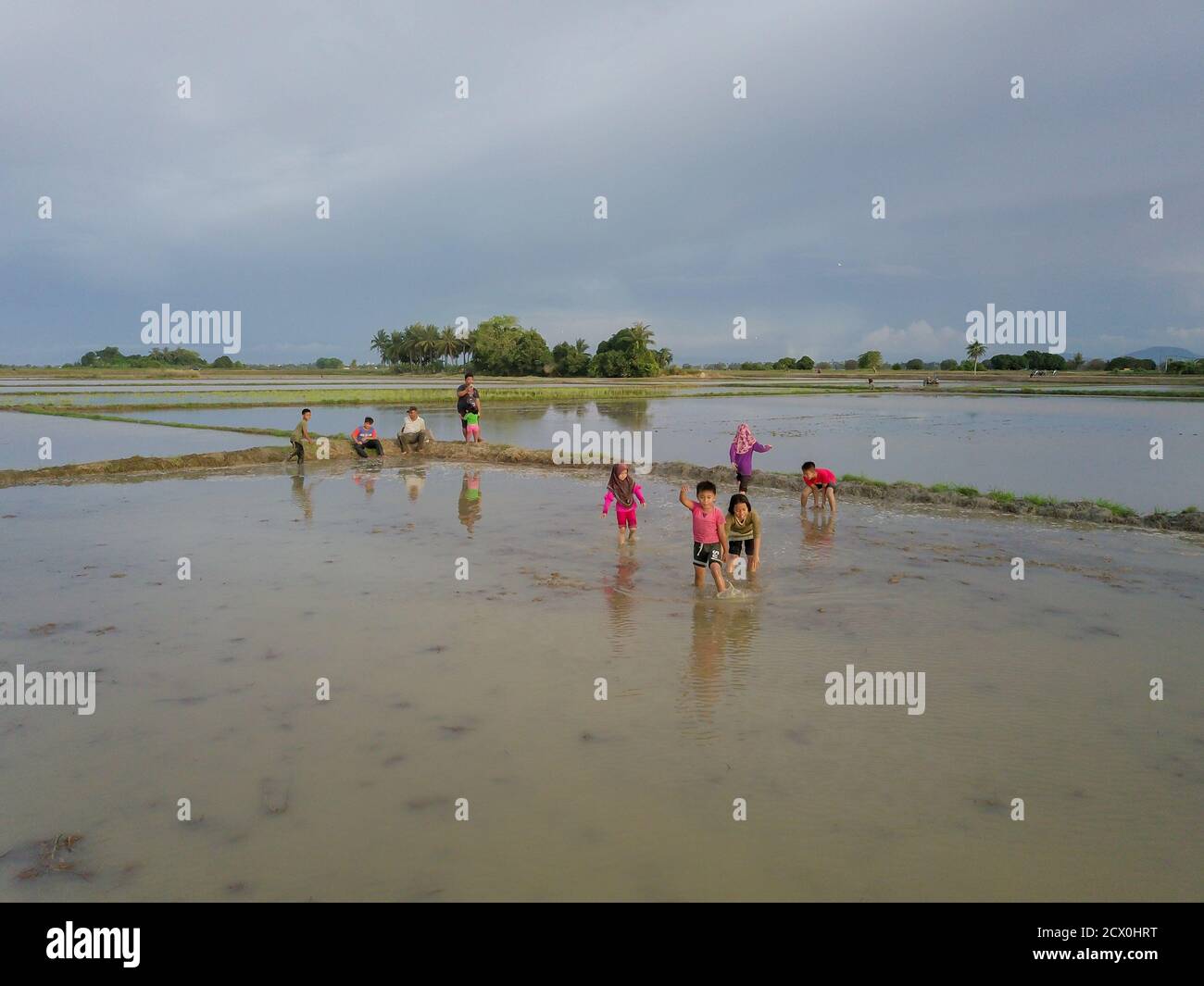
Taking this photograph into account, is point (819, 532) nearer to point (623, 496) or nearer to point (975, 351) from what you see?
point (623, 496)

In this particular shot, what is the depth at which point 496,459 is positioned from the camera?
68.9 ft

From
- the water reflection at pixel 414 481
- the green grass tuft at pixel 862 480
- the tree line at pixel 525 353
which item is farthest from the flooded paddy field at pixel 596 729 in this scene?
the tree line at pixel 525 353

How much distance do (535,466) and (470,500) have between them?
17.2 feet

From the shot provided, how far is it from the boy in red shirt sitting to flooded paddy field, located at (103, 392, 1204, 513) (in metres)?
3.88

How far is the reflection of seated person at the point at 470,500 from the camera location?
1334 centimetres

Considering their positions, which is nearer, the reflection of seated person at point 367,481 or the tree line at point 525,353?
the reflection of seated person at point 367,481

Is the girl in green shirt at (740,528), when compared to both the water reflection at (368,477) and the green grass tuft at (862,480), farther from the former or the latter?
the water reflection at (368,477)

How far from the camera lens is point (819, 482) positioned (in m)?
13.9

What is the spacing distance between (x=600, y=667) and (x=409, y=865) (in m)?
2.90

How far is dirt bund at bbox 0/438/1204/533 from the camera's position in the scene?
13102 millimetres

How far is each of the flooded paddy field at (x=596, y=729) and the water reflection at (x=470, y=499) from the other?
238cm

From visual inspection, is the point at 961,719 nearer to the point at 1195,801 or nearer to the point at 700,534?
the point at 1195,801
